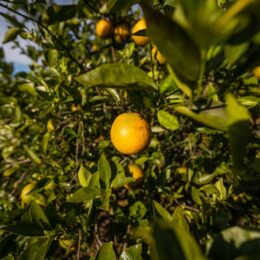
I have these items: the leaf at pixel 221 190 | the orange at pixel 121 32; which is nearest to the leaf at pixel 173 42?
the leaf at pixel 221 190

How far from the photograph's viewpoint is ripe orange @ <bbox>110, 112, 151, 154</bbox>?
4.24 ft

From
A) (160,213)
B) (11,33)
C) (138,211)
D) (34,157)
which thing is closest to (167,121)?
(160,213)

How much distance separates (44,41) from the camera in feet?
7.98

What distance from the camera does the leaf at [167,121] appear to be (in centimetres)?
118

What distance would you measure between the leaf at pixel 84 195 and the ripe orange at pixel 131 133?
0.22 meters

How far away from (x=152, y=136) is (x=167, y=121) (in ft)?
2.97

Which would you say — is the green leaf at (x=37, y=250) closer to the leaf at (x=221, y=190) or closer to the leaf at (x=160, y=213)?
the leaf at (x=160, y=213)

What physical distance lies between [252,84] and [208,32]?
1.76 metres

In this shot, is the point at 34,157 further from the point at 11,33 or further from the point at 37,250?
the point at 37,250

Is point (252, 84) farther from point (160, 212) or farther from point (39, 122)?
point (39, 122)

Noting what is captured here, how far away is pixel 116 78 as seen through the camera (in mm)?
876

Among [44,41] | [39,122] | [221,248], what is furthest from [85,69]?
[221,248]

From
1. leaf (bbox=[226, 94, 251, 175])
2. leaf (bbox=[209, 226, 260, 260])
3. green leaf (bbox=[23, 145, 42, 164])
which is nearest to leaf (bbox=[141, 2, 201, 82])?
leaf (bbox=[226, 94, 251, 175])

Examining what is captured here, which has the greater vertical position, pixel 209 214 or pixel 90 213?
pixel 90 213
